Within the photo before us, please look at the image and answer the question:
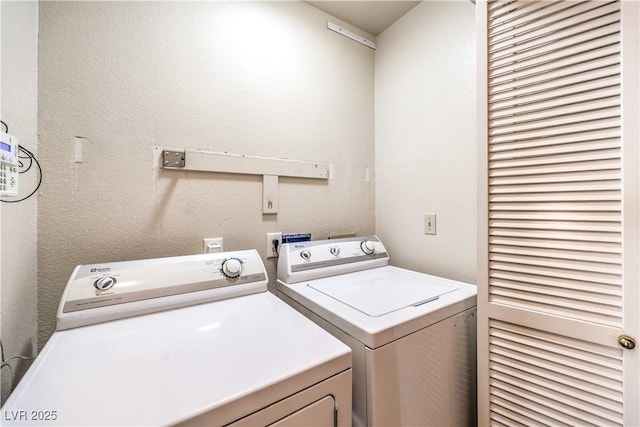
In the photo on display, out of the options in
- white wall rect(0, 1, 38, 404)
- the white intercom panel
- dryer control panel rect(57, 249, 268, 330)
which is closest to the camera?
the white intercom panel

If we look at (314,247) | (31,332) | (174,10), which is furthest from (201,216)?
(174,10)

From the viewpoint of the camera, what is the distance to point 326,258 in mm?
1440

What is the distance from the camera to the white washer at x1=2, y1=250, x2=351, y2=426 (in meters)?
0.53

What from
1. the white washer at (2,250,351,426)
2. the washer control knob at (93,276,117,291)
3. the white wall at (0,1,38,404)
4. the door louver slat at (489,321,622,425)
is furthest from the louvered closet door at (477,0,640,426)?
the white wall at (0,1,38,404)

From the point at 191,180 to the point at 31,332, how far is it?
0.82m

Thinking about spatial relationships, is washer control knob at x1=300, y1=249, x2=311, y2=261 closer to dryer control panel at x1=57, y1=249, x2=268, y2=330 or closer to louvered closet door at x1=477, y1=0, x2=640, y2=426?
dryer control panel at x1=57, y1=249, x2=268, y2=330

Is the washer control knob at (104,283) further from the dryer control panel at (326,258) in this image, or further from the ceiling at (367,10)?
the ceiling at (367,10)

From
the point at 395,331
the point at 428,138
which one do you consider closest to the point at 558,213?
the point at 395,331

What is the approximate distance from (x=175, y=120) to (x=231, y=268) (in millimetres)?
767

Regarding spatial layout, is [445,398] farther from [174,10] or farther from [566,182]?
[174,10]

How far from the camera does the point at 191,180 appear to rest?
1.29 meters

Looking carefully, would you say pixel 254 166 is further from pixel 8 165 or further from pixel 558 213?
pixel 558 213

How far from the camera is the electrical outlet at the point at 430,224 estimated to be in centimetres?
155

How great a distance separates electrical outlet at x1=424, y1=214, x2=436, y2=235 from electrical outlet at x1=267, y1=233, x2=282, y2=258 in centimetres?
89
